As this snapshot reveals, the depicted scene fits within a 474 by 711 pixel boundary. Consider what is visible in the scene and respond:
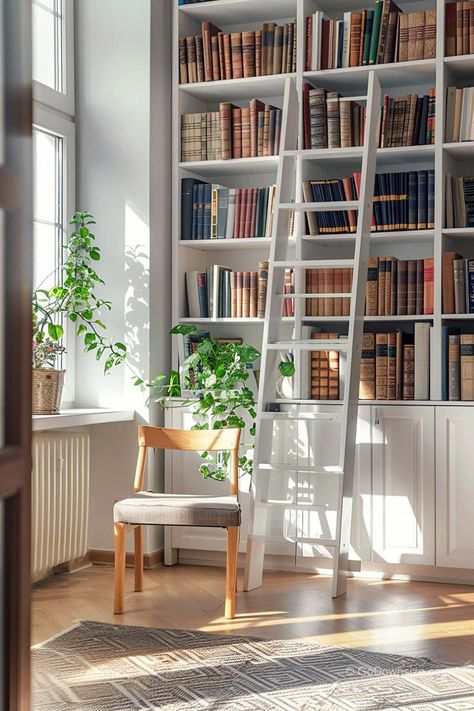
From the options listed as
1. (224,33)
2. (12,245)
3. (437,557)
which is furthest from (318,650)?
(224,33)

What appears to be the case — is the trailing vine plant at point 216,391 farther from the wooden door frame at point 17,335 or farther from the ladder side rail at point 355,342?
the wooden door frame at point 17,335

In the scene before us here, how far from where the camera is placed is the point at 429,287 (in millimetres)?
4273

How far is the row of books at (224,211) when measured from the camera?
15.2ft

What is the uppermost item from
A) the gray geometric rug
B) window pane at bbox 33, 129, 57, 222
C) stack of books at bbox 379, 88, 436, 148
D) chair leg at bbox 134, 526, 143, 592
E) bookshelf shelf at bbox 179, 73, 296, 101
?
bookshelf shelf at bbox 179, 73, 296, 101

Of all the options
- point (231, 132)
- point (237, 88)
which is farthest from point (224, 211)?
point (237, 88)

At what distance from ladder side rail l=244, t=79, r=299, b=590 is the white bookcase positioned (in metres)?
0.17

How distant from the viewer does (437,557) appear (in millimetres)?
4164

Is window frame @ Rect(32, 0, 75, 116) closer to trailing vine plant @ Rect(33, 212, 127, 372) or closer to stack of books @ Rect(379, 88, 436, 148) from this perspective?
trailing vine plant @ Rect(33, 212, 127, 372)

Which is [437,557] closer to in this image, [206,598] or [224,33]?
[206,598]

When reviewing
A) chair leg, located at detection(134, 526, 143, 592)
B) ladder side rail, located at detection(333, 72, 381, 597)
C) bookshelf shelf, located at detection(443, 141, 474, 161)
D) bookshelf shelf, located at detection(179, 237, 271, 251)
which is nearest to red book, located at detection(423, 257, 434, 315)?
ladder side rail, located at detection(333, 72, 381, 597)

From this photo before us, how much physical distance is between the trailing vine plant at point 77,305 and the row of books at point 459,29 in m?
1.90

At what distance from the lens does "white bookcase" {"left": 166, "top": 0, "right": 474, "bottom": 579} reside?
4.22 meters

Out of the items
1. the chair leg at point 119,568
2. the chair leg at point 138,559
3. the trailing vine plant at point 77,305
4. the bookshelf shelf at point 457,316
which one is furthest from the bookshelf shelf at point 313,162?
the chair leg at point 119,568

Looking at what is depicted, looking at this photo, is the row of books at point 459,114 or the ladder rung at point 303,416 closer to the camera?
the ladder rung at point 303,416
